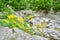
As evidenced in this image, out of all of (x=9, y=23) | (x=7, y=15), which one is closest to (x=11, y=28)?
(x=9, y=23)

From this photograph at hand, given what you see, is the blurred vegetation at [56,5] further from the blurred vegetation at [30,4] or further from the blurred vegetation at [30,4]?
the blurred vegetation at [30,4]

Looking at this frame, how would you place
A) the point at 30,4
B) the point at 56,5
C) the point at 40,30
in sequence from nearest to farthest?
the point at 40,30
the point at 30,4
the point at 56,5

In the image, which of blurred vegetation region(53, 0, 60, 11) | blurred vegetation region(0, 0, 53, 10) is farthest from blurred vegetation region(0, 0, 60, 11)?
blurred vegetation region(53, 0, 60, 11)

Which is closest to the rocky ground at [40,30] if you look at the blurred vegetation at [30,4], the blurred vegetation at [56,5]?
the blurred vegetation at [30,4]

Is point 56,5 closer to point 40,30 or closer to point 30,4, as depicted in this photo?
point 30,4

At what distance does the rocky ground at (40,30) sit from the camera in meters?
5.41

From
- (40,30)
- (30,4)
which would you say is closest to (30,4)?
(30,4)

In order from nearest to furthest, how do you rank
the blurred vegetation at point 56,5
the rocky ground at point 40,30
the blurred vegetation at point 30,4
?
the rocky ground at point 40,30 < the blurred vegetation at point 30,4 < the blurred vegetation at point 56,5

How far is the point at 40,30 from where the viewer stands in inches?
279

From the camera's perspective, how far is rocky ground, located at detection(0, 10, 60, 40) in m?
5.41

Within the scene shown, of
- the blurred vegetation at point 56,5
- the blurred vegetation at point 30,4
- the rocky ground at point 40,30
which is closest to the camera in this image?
the rocky ground at point 40,30

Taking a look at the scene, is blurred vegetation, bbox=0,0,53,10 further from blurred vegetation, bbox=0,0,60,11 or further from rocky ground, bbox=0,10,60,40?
rocky ground, bbox=0,10,60,40

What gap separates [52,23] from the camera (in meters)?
7.80

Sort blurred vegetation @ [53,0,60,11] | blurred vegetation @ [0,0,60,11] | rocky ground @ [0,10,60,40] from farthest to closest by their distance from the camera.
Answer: blurred vegetation @ [53,0,60,11]
blurred vegetation @ [0,0,60,11]
rocky ground @ [0,10,60,40]
